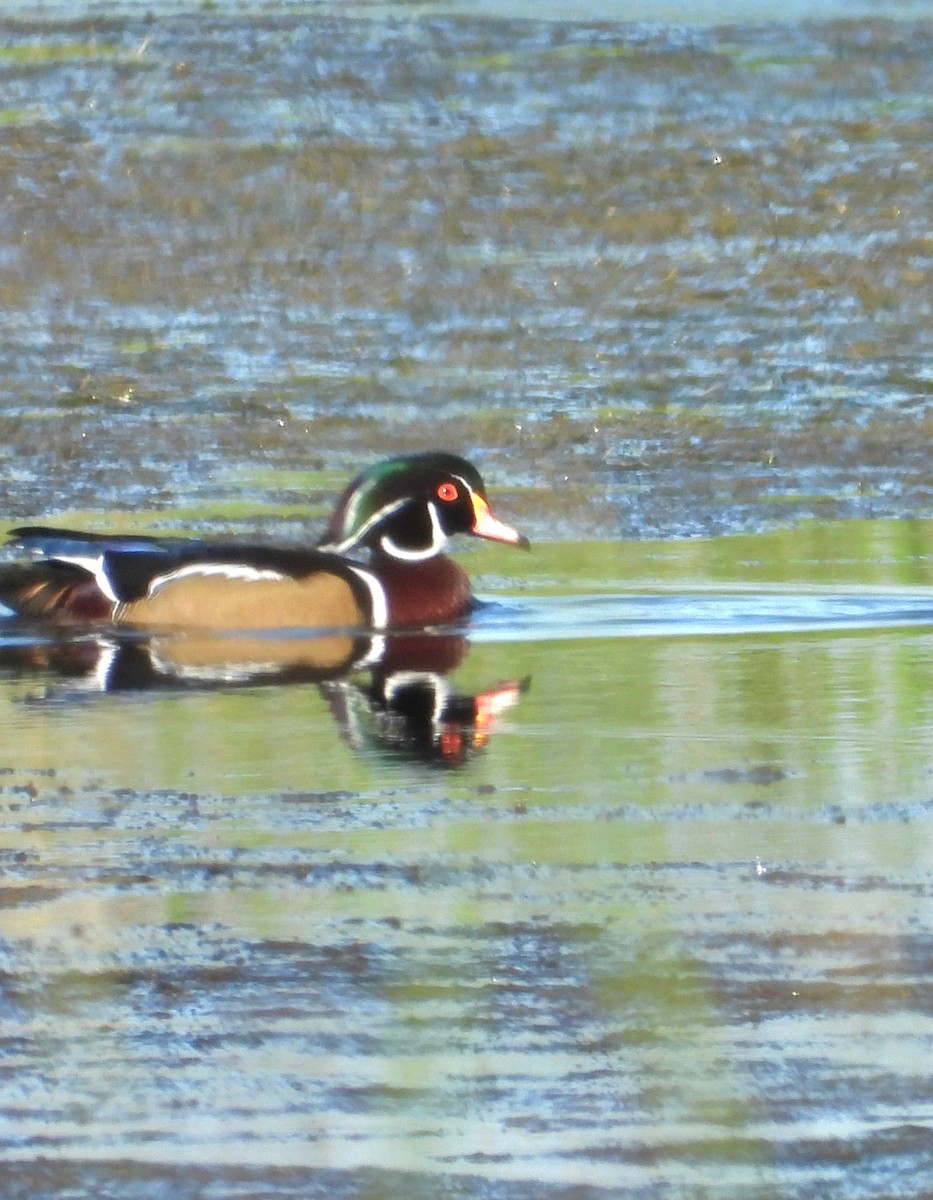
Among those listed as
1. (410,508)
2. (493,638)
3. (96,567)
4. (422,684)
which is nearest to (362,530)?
(410,508)

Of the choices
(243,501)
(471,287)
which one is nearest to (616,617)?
(243,501)

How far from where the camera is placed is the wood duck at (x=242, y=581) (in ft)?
28.8

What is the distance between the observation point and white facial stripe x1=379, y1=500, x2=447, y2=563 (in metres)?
9.44

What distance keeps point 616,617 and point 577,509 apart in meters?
1.65

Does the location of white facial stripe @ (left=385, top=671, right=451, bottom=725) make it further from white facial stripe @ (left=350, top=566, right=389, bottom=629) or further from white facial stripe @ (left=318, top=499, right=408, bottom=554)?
white facial stripe @ (left=318, top=499, right=408, bottom=554)

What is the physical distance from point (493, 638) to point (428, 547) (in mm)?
1152

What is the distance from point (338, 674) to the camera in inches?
312

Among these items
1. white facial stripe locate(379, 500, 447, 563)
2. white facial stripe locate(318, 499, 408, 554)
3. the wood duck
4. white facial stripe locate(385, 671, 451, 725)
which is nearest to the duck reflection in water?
white facial stripe locate(385, 671, 451, 725)

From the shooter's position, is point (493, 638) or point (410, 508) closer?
point (493, 638)

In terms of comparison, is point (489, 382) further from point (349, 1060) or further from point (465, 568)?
point (349, 1060)

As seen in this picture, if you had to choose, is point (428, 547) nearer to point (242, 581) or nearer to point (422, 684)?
point (242, 581)

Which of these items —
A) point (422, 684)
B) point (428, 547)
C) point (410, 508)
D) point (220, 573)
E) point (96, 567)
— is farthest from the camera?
point (410, 508)

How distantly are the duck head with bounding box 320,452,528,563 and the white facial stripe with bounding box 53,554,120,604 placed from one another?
0.86m

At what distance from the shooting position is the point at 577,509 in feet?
33.2
